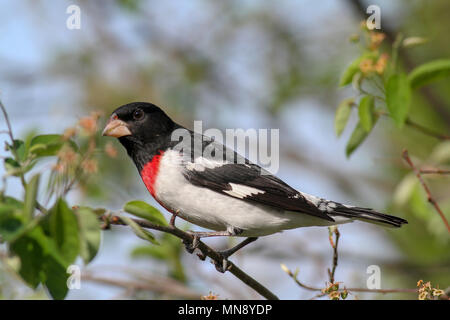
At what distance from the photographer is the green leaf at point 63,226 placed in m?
2.17

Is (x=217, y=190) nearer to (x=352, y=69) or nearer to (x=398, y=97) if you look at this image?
(x=352, y=69)

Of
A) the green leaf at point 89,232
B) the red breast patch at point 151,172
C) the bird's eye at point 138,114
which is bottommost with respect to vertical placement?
the green leaf at point 89,232

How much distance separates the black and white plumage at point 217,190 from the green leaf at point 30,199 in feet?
5.26

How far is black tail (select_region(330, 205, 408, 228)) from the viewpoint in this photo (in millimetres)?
3881

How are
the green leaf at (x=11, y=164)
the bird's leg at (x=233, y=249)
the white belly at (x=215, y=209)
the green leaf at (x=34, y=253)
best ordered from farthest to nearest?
the bird's leg at (x=233, y=249)
the white belly at (x=215, y=209)
the green leaf at (x=11, y=164)
the green leaf at (x=34, y=253)

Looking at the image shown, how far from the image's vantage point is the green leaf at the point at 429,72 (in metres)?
3.78

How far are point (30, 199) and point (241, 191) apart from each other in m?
1.90

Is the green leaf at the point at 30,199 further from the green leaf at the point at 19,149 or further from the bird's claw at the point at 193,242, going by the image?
the bird's claw at the point at 193,242

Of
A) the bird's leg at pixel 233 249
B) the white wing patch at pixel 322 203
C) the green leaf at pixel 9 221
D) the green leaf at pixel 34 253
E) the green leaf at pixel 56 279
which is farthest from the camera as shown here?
the white wing patch at pixel 322 203

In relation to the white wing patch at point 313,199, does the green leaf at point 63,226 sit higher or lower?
lower

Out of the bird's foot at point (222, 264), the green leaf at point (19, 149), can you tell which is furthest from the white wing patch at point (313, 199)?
the green leaf at point (19, 149)

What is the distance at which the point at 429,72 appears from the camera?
3.83 metres

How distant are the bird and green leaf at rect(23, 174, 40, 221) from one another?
153 cm

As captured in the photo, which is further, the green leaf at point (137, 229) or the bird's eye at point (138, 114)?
the bird's eye at point (138, 114)
